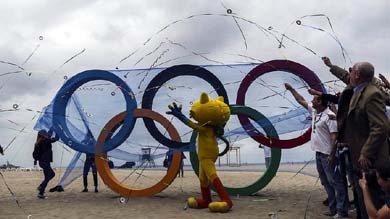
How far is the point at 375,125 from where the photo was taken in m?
4.92

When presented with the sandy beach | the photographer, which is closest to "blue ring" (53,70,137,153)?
the sandy beach

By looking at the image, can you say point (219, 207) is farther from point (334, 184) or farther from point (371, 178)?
point (371, 178)

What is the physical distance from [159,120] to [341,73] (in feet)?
13.9

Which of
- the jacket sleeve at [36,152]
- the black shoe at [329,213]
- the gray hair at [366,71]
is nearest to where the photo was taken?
the gray hair at [366,71]

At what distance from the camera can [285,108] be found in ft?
29.7

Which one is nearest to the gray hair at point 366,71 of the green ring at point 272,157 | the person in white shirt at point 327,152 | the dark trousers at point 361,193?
the dark trousers at point 361,193

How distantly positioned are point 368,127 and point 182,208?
4228 millimetres

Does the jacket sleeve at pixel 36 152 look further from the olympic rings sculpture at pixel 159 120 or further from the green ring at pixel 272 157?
the green ring at pixel 272 157

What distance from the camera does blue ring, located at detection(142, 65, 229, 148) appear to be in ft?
31.5

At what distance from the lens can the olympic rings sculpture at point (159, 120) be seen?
31.4 ft

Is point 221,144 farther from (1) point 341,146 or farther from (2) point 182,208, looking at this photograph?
(1) point 341,146

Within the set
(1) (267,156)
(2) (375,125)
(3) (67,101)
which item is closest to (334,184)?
(2) (375,125)

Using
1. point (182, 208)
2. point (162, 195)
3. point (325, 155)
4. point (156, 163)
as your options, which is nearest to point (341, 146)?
point (325, 155)

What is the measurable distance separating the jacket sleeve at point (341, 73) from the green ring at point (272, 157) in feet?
9.56
